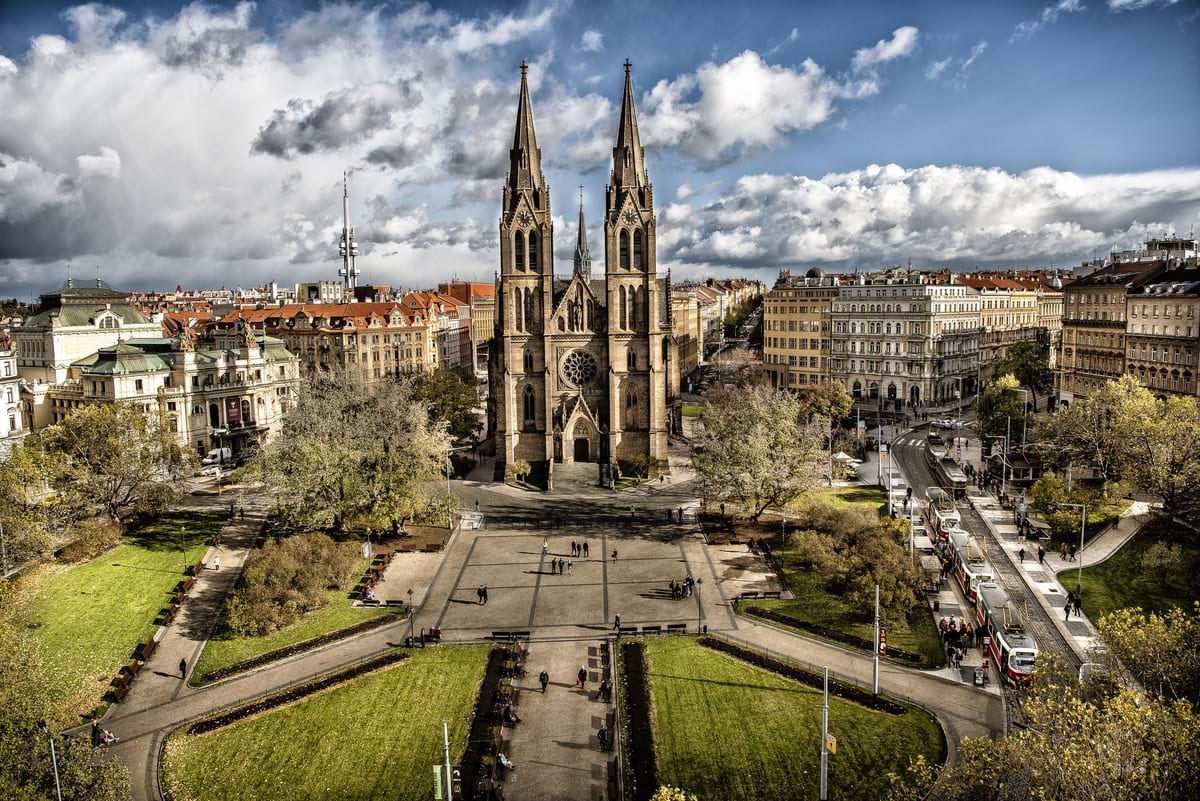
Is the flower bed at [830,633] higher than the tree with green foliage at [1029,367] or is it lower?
lower

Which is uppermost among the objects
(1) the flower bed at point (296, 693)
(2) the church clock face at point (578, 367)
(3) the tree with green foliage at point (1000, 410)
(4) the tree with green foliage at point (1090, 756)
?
(2) the church clock face at point (578, 367)

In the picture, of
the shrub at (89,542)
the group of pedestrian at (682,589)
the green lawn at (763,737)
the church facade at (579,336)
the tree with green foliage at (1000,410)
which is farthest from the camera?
the church facade at (579,336)

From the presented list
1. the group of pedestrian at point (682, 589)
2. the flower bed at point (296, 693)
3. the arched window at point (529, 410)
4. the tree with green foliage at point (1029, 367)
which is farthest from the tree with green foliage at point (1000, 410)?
the flower bed at point (296, 693)

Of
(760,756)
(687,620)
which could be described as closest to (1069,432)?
(687,620)

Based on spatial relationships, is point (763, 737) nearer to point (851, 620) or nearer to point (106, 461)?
point (851, 620)

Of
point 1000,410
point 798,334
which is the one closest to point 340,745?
point 1000,410

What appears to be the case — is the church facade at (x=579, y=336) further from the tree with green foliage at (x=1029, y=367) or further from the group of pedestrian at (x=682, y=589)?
the tree with green foliage at (x=1029, y=367)

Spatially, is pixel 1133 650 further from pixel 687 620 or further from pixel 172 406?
pixel 172 406
